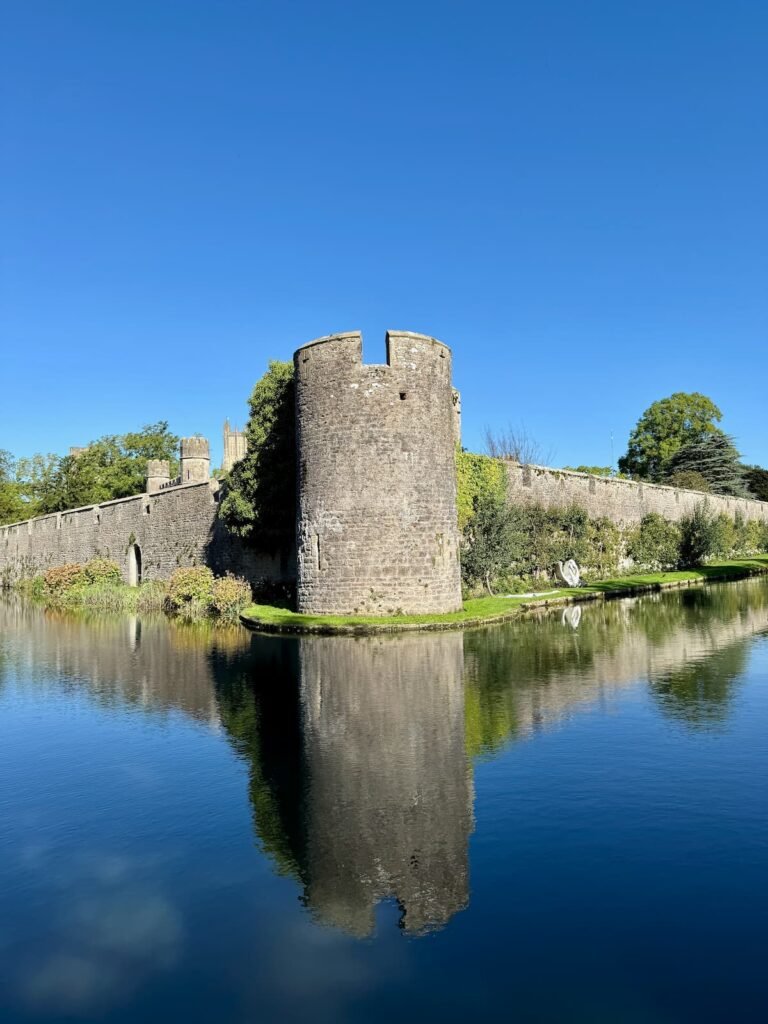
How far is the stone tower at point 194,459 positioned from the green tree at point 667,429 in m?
39.3

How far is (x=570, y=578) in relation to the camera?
99.0 ft

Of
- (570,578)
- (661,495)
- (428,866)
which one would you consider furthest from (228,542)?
(661,495)

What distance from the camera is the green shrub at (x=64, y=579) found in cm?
3369

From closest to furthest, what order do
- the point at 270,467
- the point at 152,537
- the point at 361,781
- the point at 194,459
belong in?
the point at 361,781 < the point at 270,467 < the point at 152,537 < the point at 194,459

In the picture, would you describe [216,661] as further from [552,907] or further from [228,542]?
[228,542]

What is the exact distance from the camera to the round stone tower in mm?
18062

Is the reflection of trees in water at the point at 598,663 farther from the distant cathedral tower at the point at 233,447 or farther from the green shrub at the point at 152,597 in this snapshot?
the distant cathedral tower at the point at 233,447

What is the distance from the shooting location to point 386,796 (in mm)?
6301

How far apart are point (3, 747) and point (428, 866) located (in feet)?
19.2

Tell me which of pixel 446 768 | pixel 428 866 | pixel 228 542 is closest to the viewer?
pixel 428 866

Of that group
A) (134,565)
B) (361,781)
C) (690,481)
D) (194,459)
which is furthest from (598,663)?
(690,481)

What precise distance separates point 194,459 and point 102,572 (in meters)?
9.85

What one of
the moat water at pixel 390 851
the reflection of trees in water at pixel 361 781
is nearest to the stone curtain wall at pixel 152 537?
the reflection of trees in water at pixel 361 781

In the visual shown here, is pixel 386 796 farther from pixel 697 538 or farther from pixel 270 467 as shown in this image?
pixel 697 538
